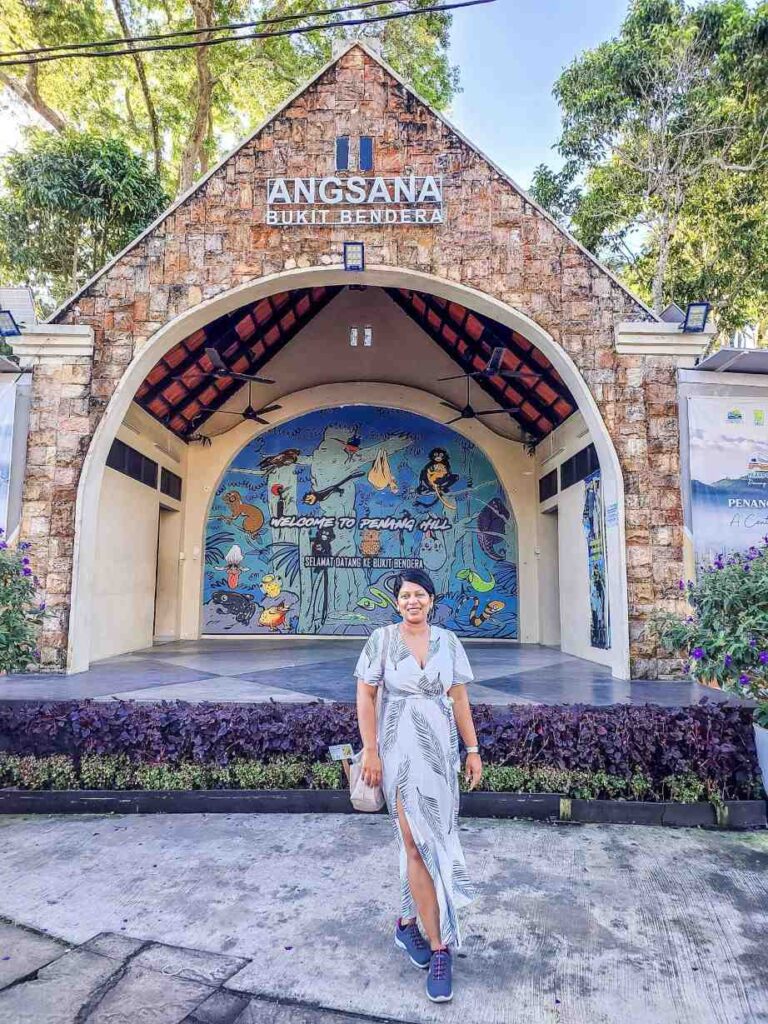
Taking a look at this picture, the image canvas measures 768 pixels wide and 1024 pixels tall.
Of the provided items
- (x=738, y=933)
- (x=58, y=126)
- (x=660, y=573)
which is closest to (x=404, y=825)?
(x=738, y=933)

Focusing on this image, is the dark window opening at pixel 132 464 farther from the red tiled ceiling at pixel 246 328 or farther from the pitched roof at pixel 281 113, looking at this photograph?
the red tiled ceiling at pixel 246 328

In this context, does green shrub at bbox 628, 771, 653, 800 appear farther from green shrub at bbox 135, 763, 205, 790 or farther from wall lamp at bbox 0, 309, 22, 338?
wall lamp at bbox 0, 309, 22, 338

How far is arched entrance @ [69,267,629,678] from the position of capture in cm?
819

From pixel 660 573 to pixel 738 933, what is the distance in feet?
18.2

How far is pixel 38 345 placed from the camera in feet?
27.8

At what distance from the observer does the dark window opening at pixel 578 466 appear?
10.3 m

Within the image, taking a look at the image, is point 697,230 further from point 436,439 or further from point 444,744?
point 444,744

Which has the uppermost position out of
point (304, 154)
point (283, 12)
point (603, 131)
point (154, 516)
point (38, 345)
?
point (283, 12)

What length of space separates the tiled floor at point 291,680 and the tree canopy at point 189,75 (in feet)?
39.3

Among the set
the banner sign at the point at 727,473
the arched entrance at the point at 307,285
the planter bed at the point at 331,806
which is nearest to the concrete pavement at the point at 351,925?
the planter bed at the point at 331,806

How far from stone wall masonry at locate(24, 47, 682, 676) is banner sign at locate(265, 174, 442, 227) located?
0.14 m

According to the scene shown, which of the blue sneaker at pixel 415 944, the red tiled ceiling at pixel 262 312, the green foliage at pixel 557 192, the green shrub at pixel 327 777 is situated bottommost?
the blue sneaker at pixel 415 944

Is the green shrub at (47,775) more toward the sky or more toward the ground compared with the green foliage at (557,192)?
more toward the ground

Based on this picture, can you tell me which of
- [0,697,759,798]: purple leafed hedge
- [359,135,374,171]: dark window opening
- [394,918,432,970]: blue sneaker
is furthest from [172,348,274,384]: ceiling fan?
[394,918,432,970]: blue sneaker
